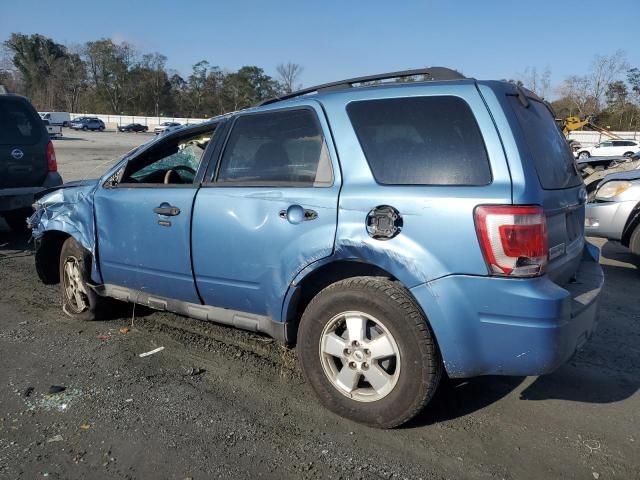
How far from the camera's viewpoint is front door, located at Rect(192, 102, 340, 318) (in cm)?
311

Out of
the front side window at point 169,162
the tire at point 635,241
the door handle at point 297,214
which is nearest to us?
the door handle at point 297,214

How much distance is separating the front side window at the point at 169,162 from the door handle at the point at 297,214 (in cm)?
123

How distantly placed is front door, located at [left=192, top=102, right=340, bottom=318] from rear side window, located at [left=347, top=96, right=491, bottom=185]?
0.26 m

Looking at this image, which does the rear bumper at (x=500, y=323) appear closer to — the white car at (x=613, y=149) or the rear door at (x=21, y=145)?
the rear door at (x=21, y=145)

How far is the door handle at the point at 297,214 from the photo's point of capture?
122 inches

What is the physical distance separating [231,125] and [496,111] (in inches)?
69.6

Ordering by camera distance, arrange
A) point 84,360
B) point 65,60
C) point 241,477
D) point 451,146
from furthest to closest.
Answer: point 65,60
point 84,360
point 451,146
point 241,477

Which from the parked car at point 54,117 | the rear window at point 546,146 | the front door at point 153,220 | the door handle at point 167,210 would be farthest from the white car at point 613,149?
the parked car at point 54,117

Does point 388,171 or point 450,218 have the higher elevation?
point 388,171

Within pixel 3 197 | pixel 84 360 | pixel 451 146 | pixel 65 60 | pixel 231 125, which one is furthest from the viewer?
pixel 65 60

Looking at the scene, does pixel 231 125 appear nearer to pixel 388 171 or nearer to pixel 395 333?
pixel 388 171

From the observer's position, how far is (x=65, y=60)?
96.6 metres

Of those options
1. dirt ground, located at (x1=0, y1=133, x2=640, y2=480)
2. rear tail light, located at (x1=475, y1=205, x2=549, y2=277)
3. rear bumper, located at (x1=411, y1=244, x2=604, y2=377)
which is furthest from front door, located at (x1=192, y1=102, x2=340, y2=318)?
rear tail light, located at (x1=475, y1=205, x2=549, y2=277)

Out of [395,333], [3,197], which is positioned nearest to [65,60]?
[3,197]
